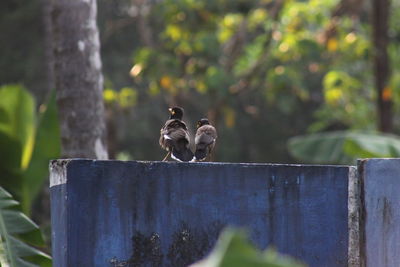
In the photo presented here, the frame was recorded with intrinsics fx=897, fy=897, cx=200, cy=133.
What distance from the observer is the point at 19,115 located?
7.84 metres

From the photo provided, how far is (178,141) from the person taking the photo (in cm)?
503

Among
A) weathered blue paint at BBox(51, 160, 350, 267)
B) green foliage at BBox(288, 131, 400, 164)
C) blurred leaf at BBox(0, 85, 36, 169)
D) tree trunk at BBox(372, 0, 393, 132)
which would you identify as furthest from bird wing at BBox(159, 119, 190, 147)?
tree trunk at BBox(372, 0, 393, 132)

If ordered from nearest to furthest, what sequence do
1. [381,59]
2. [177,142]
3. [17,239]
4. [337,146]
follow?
[177,142] → [17,239] → [337,146] → [381,59]

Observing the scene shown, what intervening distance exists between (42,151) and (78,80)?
819 mm

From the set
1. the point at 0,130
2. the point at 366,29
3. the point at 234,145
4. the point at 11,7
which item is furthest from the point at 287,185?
the point at 234,145

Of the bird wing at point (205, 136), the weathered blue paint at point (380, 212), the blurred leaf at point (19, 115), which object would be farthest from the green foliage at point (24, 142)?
the weathered blue paint at point (380, 212)

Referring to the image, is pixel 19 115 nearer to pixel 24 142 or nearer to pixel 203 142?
pixel 24 142

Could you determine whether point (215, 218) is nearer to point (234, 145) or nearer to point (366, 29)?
point (366, 29)

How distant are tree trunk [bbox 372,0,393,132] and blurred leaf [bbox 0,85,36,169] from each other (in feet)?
24.7

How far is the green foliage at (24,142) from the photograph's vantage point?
7.35 metres

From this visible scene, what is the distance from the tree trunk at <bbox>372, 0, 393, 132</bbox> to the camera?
46.2ft

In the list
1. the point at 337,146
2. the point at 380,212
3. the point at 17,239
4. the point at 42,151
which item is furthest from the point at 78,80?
the point at 337,146

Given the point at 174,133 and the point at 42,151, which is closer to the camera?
the point at 174,133

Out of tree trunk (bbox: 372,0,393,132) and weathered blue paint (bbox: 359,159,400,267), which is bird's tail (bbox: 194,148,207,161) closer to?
weathered blue paint (bbox: 359,159,400,267)
